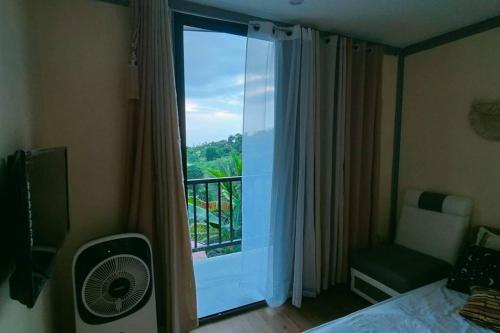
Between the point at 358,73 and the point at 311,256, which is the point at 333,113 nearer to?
the point at 358,73

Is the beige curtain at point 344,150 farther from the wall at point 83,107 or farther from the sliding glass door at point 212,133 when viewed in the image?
the wall at point 83,107

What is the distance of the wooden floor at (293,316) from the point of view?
199 cm

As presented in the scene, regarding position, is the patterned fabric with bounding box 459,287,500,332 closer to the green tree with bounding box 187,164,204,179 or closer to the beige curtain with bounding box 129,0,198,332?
the beige curtain with bounding box 129,0,198,332

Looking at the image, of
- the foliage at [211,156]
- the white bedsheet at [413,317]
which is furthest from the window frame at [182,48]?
the white bedsheet at [413,317]

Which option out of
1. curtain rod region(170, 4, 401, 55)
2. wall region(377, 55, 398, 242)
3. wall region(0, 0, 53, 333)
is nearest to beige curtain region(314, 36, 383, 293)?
wall region(377, 55, 398, 242)

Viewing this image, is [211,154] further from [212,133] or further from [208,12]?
[208,12]

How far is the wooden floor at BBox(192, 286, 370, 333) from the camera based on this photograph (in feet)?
6.51

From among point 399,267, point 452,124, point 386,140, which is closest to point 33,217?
point 399,267

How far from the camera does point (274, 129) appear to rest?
6.95 feet

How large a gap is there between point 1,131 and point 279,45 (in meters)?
1.85

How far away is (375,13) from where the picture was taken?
1.99 m

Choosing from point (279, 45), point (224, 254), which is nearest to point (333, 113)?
point (279, 45)

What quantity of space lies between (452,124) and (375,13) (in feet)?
4.26

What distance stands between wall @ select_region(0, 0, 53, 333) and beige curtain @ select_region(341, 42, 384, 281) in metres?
2.33
